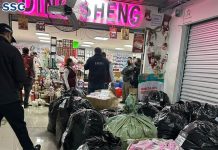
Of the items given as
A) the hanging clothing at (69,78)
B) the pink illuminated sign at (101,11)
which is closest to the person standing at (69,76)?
the hanging clothing at (69,78)

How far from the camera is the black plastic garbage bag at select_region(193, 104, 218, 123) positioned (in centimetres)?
266

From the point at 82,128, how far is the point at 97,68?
2.54 metres

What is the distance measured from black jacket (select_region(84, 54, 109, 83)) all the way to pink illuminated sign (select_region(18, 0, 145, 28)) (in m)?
0.79

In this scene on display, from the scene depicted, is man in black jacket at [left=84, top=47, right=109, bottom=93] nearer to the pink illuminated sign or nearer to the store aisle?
the pink illuminated sign

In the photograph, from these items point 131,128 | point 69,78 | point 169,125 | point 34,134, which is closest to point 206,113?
point 169,125

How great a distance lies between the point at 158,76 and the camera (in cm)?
476

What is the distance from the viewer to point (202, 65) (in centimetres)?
402

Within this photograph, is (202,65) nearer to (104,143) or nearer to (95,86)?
(95,86)

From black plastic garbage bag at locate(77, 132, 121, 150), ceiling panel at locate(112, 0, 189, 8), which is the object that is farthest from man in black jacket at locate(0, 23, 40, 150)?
ceiling panel at locate(112, 0, 189, 8)

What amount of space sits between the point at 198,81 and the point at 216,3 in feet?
4.28

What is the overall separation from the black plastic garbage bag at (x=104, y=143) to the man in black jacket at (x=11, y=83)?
1.05m

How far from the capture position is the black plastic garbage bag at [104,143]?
178 cm

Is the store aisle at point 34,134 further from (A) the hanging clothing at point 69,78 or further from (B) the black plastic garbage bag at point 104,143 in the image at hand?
(B) the black plastic garbage bag at point 104,143

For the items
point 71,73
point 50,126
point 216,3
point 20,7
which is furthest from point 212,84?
point 20,7
